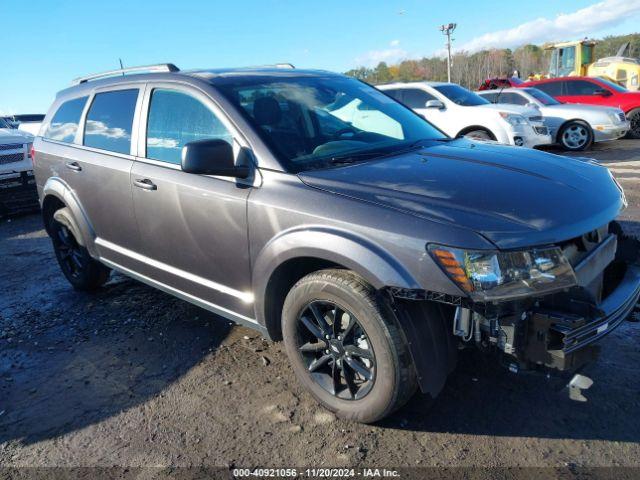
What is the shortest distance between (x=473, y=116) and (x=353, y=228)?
8612 millimetres

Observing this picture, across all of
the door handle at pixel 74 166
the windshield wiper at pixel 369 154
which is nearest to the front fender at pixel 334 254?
the windshield wiper at pixel 369 154

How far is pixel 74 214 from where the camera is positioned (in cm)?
440

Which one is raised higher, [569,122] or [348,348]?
[348,348]

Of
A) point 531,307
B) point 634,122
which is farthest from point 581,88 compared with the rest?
point 531,307

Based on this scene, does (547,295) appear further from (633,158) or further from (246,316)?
(633,158)

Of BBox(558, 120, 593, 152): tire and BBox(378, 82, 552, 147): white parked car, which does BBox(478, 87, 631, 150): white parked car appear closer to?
BBox(558, 120, 593, 152): tire

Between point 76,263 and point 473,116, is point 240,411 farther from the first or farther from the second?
point 473,116

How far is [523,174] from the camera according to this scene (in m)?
2.76

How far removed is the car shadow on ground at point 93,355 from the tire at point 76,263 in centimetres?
14

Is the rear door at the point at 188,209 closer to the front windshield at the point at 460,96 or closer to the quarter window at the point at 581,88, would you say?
the front windshield at the point at 460,96

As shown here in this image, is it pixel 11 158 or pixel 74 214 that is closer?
pixel 74 214

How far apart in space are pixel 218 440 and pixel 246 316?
0.71 m

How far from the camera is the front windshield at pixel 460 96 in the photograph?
10703mm

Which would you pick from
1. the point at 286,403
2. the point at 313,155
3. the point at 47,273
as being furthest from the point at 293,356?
the point at 47,273
